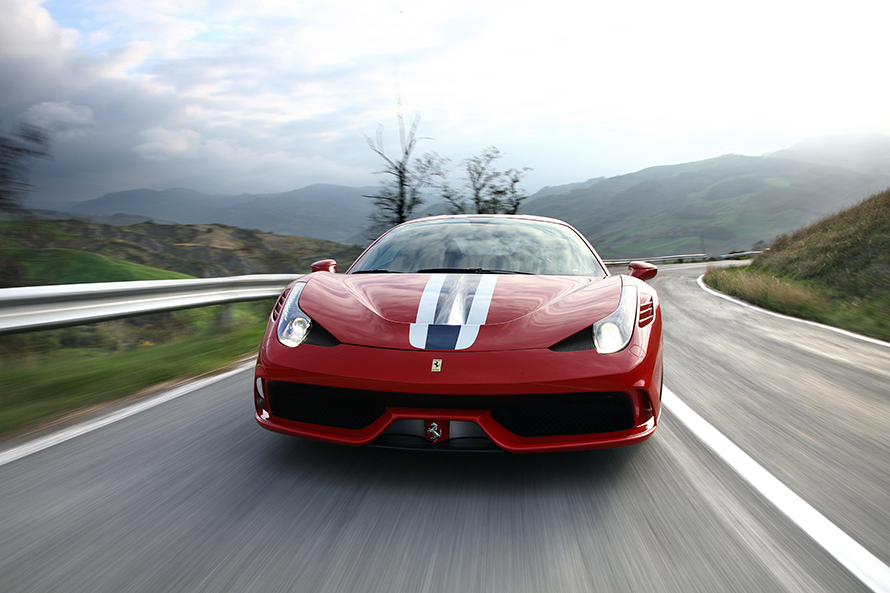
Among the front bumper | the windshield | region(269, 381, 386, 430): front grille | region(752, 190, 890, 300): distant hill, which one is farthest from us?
region(752, 190, 890, 300): distant hill

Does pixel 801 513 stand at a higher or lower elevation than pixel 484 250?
lower

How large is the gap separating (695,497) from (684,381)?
2277mm

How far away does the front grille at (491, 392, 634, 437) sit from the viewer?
7.69 feet

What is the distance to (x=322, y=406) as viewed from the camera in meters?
2.53

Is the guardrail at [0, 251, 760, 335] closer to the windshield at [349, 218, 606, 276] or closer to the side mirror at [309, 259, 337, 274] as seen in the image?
the side mirror at [309, 259, 337, 274]

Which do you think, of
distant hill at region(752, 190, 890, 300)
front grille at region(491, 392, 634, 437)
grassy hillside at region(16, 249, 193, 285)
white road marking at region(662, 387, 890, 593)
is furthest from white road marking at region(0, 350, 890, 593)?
distant hill at region(752, 190, 890, 300)

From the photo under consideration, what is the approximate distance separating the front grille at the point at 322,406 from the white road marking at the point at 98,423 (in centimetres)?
140

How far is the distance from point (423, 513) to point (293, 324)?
1.13m

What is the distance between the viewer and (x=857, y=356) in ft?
18.7

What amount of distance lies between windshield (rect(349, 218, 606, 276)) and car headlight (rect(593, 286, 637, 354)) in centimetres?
74

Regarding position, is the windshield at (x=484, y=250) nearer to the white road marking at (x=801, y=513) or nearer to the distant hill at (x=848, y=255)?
the white road marking at (x=801, y=513)

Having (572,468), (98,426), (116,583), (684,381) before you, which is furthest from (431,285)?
(684,381)

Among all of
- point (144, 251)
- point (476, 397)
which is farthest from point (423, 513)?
point (144, 251)

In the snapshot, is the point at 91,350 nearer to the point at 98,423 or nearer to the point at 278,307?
the point at 98,423
